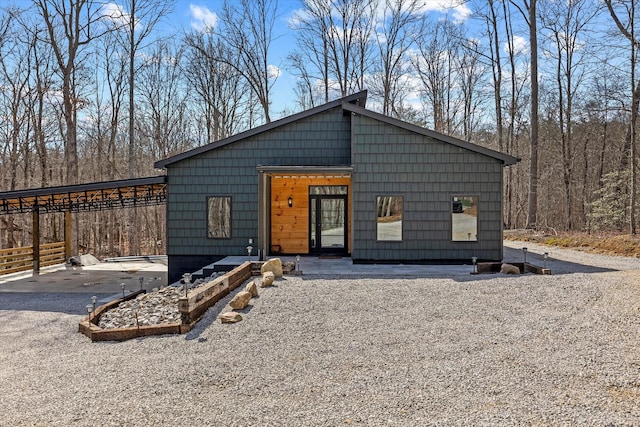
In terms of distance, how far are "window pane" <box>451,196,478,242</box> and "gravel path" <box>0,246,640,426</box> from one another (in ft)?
11.5

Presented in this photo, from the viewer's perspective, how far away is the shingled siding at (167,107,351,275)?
1094 centimetres

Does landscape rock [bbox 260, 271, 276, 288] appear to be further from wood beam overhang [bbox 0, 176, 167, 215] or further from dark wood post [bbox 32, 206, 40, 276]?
dark wood post [bbox 32, 206, 40, 276]

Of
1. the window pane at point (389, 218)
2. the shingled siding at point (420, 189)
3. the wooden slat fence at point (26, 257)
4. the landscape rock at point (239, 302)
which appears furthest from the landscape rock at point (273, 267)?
the wooden slat fence at point (26, 257)

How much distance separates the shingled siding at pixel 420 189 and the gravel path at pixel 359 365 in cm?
348

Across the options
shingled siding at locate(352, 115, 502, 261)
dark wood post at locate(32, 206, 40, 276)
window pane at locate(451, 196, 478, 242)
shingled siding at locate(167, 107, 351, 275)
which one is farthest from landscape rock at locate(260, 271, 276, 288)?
dark wood post at locate(32, 206, 40, 276)

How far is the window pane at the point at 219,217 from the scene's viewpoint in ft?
36.0

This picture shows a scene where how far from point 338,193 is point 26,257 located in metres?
10.5

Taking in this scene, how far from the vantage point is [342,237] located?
40.1ft

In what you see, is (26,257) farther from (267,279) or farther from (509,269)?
(509,269)

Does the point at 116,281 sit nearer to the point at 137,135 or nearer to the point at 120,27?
the point at 120,27

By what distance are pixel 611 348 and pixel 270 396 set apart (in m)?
3.47

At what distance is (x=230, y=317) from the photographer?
5.57m

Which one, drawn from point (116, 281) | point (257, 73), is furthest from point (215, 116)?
point (116, 281)

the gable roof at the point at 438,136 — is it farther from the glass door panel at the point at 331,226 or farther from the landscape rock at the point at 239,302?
the landscape rock at the point at 239,302
